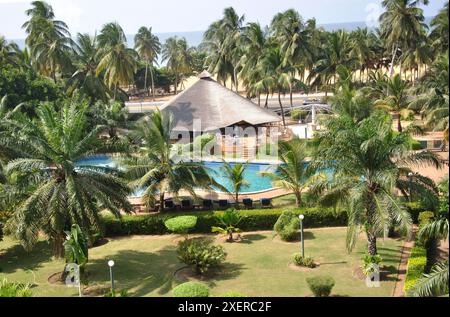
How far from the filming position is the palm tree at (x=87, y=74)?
1844 inches

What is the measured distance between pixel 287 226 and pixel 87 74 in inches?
1268

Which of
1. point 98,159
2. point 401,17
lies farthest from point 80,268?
point 401,17

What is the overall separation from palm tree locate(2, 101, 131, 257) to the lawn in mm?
1823

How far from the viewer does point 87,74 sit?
47.2m

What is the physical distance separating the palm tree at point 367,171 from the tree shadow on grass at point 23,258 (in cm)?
1090

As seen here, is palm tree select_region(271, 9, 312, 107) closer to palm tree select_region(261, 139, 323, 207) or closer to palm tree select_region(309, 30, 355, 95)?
palm tree select_region(309, 30, 355, 95)

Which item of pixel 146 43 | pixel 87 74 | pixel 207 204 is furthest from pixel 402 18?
pixel 146 43

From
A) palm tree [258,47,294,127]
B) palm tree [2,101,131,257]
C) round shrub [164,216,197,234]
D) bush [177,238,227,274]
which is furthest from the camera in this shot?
palm tree [258,47,294,127]

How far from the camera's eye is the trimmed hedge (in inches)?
872

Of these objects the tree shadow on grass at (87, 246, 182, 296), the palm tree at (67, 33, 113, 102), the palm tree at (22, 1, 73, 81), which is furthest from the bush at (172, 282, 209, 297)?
the palm tree at (22, 1, 73, 81)

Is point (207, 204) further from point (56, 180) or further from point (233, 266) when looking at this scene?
point (56, 180)
